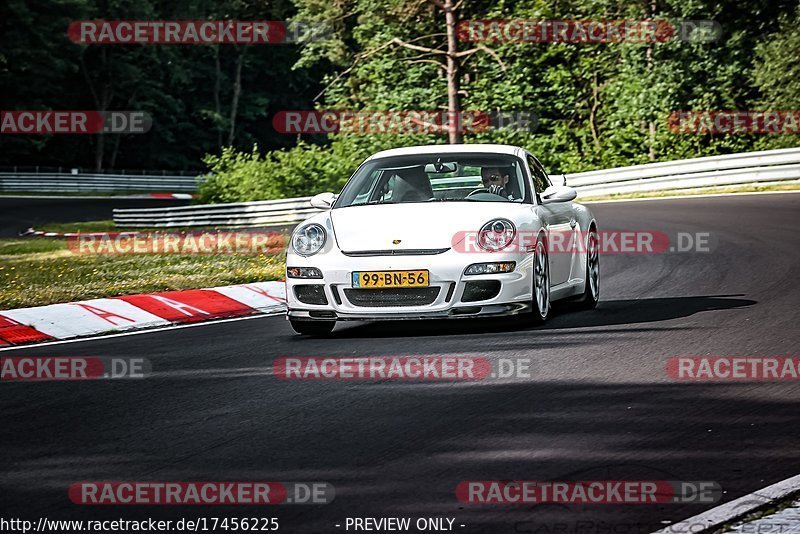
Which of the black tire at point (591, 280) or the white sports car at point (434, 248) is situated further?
the black tire at point (591, 280)

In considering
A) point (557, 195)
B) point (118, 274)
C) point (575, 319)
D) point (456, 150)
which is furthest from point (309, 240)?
point (118, 274)

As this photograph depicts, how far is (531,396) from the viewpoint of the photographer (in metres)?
7.12

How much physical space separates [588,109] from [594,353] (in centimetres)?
3392

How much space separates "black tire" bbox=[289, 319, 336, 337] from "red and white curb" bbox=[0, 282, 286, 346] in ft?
6.51

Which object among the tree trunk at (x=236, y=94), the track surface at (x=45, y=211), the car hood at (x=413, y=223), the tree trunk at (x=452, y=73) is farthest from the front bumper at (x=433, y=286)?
the tree trunk at (x=236, y=94)

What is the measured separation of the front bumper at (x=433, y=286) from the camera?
9.38 meters

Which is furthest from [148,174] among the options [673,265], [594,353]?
[594,353]

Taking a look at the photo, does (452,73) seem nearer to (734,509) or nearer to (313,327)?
(313,327)

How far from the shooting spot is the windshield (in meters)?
10.6

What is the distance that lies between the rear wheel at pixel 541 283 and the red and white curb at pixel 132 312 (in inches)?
126

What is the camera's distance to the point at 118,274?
52.1ft

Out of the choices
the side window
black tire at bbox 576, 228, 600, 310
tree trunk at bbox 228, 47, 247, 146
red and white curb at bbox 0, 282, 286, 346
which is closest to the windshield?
the side window

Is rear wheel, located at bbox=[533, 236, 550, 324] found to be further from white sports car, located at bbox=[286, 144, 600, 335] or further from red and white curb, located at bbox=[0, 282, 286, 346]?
red and white curb, located at bbox=[0, 282, 286, 346]

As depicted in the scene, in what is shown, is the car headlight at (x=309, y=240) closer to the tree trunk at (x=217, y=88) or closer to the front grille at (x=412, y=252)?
the front grille at (x=412, y=252)
